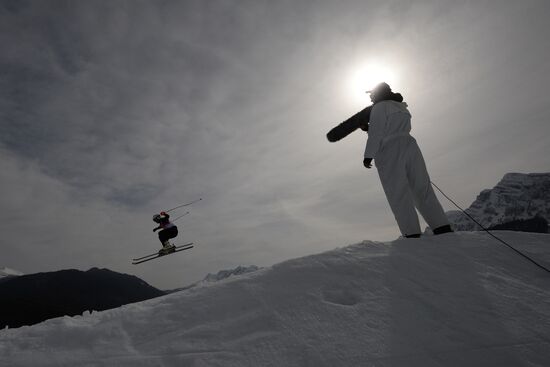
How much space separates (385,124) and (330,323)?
3876 mm

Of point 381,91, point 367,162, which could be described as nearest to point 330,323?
point 367,162

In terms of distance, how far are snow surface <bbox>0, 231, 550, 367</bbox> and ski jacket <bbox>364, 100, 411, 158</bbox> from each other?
2.57 m

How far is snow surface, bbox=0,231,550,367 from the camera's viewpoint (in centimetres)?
164

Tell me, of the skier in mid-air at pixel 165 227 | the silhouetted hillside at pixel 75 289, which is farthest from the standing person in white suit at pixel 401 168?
the silhouetted hillside at pixel 75 289

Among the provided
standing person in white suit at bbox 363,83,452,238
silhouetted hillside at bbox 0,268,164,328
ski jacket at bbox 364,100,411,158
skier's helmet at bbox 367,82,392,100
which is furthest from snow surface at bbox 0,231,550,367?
silhouetted hillside at bbox 0,268,164,328

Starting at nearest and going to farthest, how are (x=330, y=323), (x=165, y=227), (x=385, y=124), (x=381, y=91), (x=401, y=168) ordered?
(x=330, y=323)
(x=401, y=168)
(x=385, y=124)
(x=381, y=91)
(x=165, y=227)

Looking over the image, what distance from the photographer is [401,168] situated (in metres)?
4.83

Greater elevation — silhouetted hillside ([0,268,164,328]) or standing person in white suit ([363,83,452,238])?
silhouetted hillside ([0,268,164,328])

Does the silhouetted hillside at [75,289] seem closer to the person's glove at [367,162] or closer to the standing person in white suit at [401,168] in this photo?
the person's glove at [367,162]

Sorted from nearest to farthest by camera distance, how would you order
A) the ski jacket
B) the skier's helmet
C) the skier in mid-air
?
the ski jacket, the skier's helmet, the skier in mid-air

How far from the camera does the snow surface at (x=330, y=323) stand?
1644mm

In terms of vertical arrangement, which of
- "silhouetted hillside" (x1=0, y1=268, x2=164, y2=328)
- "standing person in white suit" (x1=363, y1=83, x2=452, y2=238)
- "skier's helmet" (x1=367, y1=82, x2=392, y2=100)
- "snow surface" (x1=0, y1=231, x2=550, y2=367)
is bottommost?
"snow surface" (x1=0, y1=231, x2=550, y2=367)

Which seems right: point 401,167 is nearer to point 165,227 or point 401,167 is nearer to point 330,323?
point 330,323

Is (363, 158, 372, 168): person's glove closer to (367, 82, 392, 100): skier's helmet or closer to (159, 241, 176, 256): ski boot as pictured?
(367, 82, 392, 100): skier's helmet
